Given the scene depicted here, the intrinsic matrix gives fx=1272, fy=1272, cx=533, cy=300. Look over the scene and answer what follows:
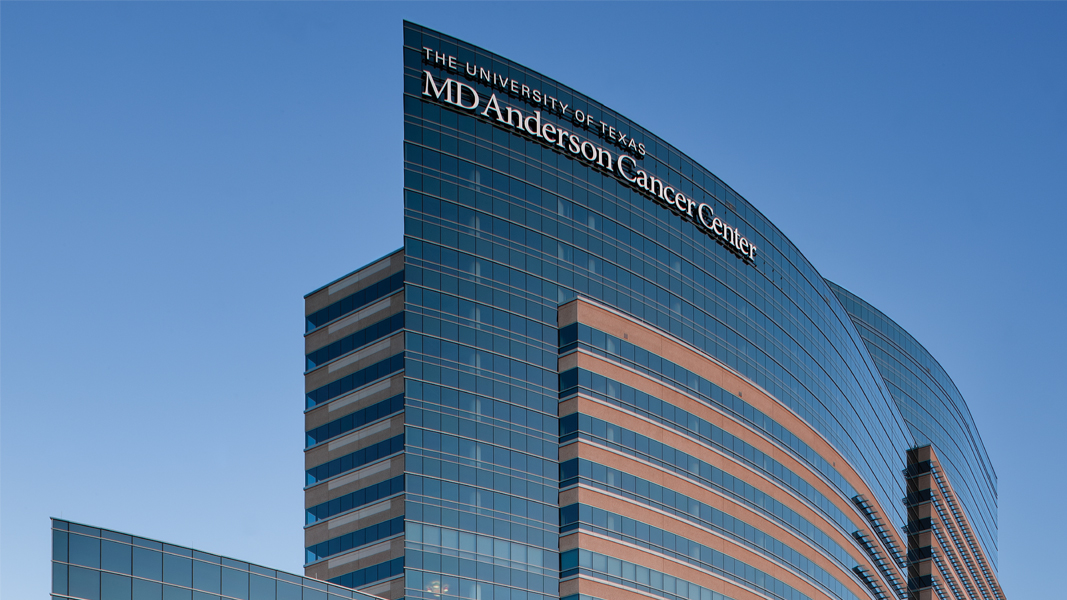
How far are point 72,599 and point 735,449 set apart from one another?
60.4 meters

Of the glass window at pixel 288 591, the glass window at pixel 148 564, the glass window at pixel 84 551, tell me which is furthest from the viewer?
the glass window at pixel 288 591

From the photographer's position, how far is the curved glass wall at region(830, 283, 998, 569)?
171 meters

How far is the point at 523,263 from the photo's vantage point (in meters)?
91.0

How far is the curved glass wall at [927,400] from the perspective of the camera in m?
171

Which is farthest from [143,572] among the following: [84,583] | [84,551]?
[84,551]

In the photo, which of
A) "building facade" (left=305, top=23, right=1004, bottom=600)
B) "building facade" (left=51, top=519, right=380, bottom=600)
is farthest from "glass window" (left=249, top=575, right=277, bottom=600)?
"building facade" (left=305, top=23, right=1004, bottom=600)

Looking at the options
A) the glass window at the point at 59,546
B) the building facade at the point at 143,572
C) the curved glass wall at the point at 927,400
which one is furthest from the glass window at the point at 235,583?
the curved glass wall at the point at 927,400

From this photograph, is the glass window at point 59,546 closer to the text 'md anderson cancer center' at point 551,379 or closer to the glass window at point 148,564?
the glass window at point 148,564

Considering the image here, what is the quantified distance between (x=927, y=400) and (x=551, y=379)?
104 metres

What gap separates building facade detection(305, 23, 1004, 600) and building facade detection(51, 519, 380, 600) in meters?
17.2

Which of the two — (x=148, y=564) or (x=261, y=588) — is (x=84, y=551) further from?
(x=261, y=588)

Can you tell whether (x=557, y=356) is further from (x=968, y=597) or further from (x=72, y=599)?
(x=968, y=597)

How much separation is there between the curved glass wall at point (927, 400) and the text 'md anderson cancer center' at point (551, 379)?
58842 mm

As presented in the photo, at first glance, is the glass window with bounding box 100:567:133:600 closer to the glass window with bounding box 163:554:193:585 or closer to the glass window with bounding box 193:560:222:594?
the glass window with bounding box 163:554:193:585
